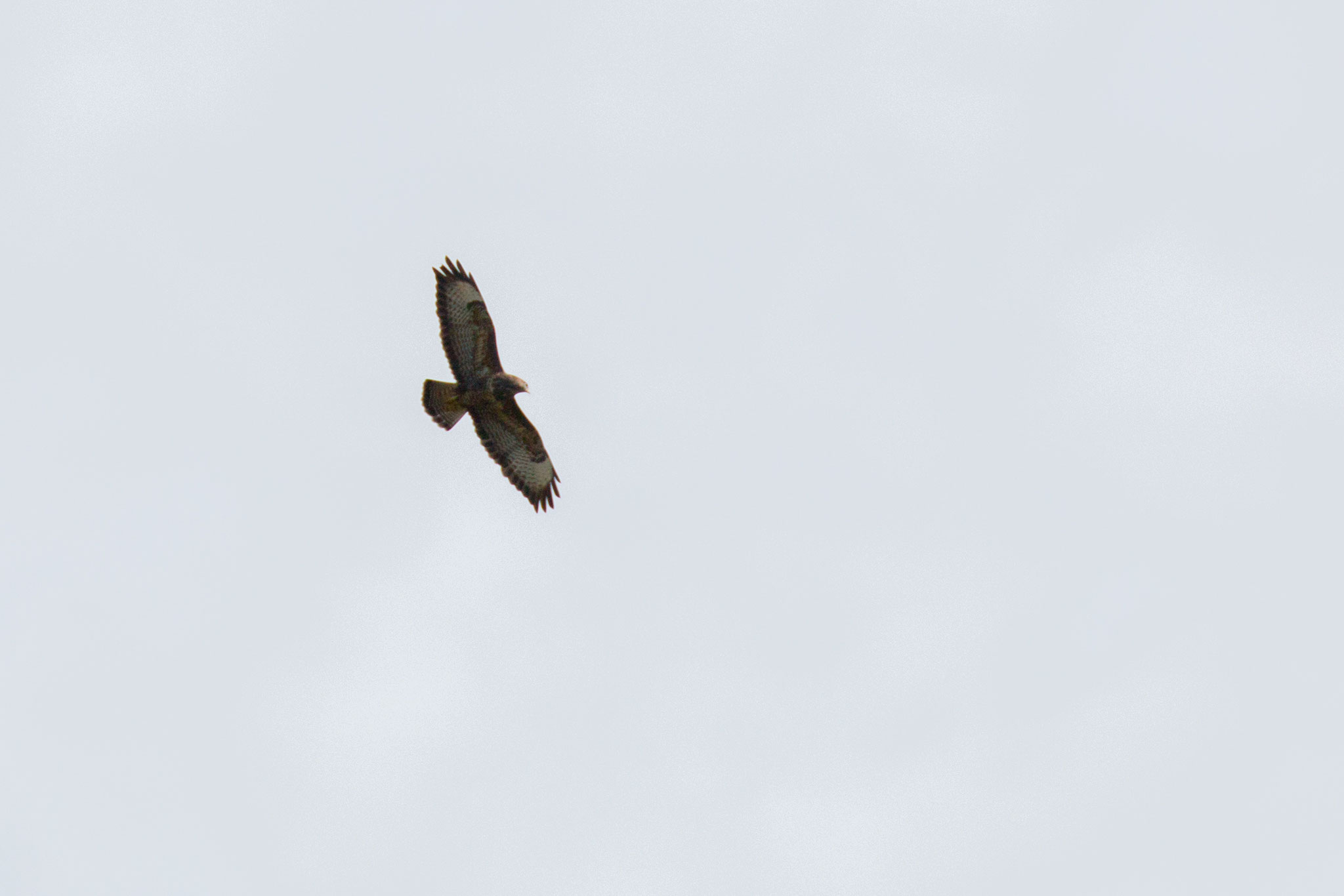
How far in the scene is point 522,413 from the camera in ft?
85.7

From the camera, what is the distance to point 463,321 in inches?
985

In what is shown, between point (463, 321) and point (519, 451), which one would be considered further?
point (519, 451)

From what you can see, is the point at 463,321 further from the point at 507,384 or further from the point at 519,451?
the point at 519,451

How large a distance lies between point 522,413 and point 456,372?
48.1 inches

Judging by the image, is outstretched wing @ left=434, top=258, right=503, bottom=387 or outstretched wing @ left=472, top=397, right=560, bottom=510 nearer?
outstretched wing @ left=434, top=258, right=503, bottom=387

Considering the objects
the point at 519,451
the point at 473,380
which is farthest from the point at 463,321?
the point at 519,451

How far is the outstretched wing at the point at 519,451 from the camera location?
26.3 meters

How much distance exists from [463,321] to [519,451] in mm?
2655

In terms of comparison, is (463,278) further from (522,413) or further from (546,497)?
(546,497)

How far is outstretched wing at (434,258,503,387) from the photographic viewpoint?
2494 centimetres

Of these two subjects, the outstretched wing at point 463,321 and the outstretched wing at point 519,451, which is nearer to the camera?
the outstretched wing at point 463,321

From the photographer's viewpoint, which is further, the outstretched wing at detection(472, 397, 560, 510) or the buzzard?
the outstretched wing at detection(472, 397, 560, 510)

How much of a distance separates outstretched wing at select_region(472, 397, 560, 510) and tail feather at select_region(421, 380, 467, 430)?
1.60 feet

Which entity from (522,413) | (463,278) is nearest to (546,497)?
(522,413)
